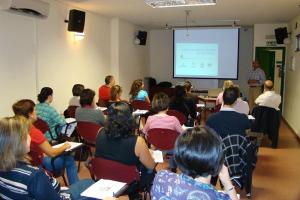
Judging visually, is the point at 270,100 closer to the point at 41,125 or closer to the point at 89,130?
the point at 89,130

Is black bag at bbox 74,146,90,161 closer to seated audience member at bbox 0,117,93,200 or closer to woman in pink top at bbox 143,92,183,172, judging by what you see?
woman in pink top at bbox 143,92,183,172

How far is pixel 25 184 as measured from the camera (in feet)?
5.71

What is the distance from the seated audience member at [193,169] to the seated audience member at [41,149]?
1674mm

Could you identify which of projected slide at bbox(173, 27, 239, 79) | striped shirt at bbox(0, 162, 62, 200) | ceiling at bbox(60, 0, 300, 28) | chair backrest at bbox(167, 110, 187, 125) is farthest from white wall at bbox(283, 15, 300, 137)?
striped shirt at bbox(0, 162, 62, 200)

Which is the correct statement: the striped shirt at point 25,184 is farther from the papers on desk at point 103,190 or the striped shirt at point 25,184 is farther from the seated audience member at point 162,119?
the seated audience member at point 162,119

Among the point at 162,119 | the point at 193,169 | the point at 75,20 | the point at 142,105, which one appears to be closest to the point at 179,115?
the point at 162,119

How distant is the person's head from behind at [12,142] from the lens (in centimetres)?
178

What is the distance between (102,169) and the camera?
7.91ft

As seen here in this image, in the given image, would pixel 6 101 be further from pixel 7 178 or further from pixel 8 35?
pixel 7 178

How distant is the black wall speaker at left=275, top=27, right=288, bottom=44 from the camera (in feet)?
28.0

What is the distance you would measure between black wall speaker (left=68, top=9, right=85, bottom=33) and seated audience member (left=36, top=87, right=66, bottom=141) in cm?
252

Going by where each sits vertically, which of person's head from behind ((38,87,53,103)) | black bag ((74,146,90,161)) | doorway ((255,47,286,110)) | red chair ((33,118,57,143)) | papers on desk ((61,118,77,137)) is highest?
doorway ((255,47,286,110))

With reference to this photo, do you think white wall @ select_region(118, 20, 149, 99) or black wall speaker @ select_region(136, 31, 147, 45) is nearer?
white wall @ select_region(118, 20, 149, 99)

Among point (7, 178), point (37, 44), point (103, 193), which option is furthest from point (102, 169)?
point (37, 44)
